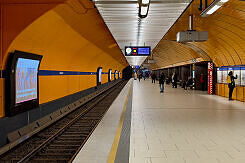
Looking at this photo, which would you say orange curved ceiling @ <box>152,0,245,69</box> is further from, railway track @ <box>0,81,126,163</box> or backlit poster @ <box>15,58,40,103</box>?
railway track @ <box>0,81,126,163</box>

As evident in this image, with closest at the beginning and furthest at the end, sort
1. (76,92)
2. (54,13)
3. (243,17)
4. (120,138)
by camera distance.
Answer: (120,138)
(54,13)
(243,17)
(76,92)

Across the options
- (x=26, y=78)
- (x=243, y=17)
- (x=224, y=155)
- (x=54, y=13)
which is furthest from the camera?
(x=243, y=17)

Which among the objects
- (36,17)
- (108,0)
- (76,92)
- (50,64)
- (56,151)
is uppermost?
(108,0)

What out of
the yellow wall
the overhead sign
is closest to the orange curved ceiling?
the yellow wall

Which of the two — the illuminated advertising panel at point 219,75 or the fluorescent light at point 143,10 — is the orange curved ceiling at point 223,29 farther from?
the fluorescent light at point 143,10

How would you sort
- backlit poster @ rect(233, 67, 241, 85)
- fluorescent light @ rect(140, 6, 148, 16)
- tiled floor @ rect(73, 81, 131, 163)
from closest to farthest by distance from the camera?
tiled floor @ rect(73, 81, 131, 163), fluorescent light @ rect(140, 6, 148, 16), backlit poster @ rect(233, 67, 241, 85)

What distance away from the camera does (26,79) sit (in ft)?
23.0

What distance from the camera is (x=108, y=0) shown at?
21.2ft

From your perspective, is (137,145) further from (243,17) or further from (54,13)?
(243,17)

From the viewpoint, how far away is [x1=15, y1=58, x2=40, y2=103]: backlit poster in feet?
21.5

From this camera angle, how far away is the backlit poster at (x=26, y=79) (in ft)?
21.5

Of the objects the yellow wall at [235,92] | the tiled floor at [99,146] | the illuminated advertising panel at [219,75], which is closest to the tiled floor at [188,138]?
the tiled floor at [99,146]

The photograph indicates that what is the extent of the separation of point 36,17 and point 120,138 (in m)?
3.57

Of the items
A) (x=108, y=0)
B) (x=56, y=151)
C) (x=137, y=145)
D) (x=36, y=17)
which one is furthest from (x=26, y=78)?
(x=137, y=145)
